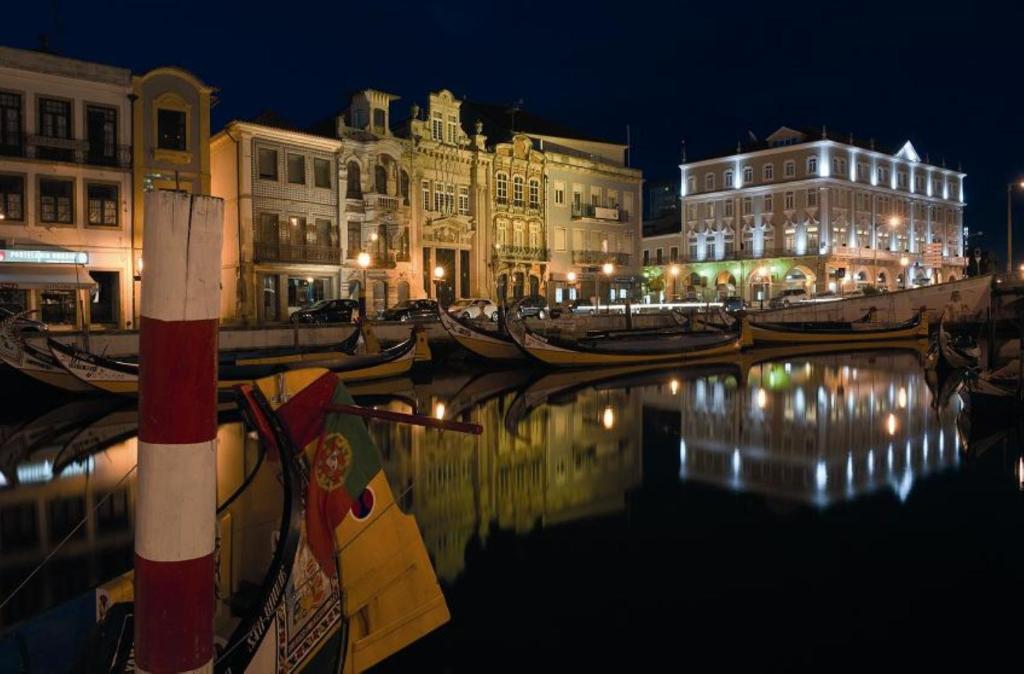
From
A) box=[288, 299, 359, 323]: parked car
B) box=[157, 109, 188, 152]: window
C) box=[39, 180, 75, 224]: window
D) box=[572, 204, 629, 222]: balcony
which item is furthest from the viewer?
box=[572, 204, 629, 222]: balcony

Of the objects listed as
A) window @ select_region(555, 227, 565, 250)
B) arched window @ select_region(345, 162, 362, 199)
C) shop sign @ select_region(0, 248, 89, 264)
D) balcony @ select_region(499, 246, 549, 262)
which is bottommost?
shop sign @ select_region(0, 248, 89, 264)

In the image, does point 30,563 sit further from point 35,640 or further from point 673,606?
point 673,606

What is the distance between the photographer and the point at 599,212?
5050 cm

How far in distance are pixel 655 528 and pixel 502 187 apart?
128ft

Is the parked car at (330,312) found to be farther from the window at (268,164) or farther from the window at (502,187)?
the window at (502,187)

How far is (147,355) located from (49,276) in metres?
27.6

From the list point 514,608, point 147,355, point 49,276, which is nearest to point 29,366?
point 49,276

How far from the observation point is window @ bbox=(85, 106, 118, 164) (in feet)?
93.9

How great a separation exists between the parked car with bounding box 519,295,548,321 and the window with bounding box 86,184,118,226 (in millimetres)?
17181

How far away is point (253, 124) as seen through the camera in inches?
1344

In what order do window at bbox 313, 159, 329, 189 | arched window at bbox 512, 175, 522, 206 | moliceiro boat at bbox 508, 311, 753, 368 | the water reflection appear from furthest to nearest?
1. arched window at bbox 512, 175, 522, 206
2. window at bbox 313, 159, 329, 189
3. moliceiro boat at bbox 508, 311, 753, 368
4. the water reflection

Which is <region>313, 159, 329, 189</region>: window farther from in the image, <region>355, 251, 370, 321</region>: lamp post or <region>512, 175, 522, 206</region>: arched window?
<region>512, 175, 522, 206</region>: arched window

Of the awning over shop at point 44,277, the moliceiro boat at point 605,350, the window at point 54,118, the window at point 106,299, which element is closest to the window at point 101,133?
the window at point 54,118

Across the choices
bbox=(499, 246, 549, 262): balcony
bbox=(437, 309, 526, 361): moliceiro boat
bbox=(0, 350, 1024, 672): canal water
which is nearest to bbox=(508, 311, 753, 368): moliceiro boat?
bbox=(437, 309, 526, 361): moliceiro boat
